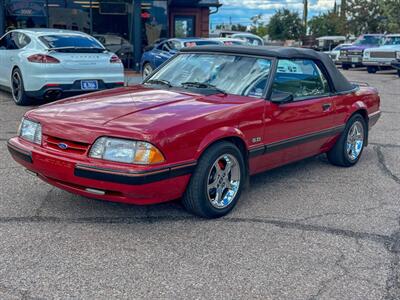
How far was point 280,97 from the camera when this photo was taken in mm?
4508

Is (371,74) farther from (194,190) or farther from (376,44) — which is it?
(194,190)

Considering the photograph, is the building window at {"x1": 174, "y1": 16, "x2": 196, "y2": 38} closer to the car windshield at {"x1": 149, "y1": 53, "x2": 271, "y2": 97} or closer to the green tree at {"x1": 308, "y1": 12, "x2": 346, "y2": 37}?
the car windshield at {"x1": 149, "y1": 53, "x2": 271, "y2": 97}

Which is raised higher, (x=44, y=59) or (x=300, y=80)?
(x=44, y=59)

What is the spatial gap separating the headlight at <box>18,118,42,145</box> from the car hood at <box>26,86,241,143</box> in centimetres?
5

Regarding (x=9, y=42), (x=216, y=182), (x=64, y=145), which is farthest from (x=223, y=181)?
(x=9, y=42)

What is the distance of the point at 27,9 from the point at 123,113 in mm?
14753

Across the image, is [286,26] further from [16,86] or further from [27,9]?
[16,86]

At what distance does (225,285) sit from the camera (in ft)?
9.88

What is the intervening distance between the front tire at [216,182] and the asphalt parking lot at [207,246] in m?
0.12

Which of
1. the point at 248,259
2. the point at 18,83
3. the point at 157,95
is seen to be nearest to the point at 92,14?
the point at 18,83

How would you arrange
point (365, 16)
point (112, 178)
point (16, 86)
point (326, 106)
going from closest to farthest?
point (112, 178) < point (326, 106) < point (16, 86) < point (365, 16)

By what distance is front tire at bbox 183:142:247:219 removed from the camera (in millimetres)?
3820

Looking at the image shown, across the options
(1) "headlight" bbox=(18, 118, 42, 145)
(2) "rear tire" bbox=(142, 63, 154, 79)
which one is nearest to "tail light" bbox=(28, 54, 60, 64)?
(1) "headlight" bbox=(18, 118, 42, 145)

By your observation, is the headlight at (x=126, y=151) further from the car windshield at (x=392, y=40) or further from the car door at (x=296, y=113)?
the car windshield at (x=392, y=40)
